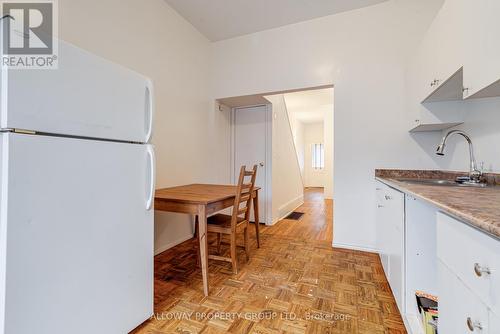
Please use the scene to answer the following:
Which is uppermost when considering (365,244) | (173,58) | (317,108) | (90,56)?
(317,108)

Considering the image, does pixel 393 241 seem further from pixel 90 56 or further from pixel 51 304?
pixel 90 56

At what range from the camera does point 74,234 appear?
0.99 metres

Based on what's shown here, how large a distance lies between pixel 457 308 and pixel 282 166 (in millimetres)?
3473

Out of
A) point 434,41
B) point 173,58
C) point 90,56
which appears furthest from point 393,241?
point 173,58

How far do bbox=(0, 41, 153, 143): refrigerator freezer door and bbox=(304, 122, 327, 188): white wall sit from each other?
8546 mm

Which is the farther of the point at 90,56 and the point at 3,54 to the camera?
the point at 90,56

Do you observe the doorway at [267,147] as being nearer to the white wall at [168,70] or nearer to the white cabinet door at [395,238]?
the white wall at [168,70]

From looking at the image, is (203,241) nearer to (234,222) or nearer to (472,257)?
(234,222)

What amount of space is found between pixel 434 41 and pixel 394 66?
0.83 m

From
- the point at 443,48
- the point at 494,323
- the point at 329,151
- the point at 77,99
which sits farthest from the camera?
the point at 329,151

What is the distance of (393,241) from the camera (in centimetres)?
151

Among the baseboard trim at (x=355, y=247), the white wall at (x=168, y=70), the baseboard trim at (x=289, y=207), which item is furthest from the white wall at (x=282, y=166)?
the baseboard trim at (x=355, y=247)

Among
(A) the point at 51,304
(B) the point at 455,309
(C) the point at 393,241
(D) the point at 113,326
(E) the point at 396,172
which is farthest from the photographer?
(E) the point at 396,172

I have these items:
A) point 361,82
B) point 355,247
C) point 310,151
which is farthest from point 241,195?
point 310,151
